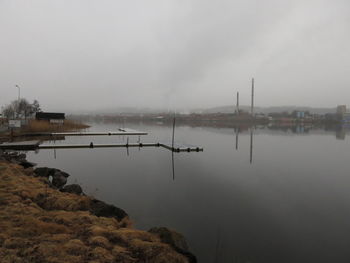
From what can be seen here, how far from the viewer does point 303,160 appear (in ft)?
81.4

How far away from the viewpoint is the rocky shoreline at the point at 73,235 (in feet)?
17.1

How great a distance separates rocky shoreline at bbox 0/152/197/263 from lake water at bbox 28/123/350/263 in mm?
1565

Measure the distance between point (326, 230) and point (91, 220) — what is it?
899 cm

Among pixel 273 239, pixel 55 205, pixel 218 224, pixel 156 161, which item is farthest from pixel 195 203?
pixel 156 161

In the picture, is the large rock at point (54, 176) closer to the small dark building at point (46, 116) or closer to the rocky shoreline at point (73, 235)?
the rocky shoreline at point (73, 235)

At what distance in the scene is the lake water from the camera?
7941mm

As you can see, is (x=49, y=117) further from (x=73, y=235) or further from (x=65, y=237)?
(x=65, y=237)

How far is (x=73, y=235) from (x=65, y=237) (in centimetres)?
30

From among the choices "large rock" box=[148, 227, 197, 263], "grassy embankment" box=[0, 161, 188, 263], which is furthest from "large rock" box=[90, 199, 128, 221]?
"large rock" box=[148, 227, 197, 263]

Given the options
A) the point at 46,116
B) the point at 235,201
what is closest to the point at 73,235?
the point at 235,201

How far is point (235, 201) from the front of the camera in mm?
12227

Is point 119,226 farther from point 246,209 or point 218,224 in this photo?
point 246,209

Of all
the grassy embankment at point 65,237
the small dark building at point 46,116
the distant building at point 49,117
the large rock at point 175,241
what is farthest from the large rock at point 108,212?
the small dark building at point 46,116

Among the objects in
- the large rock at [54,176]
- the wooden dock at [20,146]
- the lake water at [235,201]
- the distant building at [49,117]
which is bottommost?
the lake water at [235,201]
